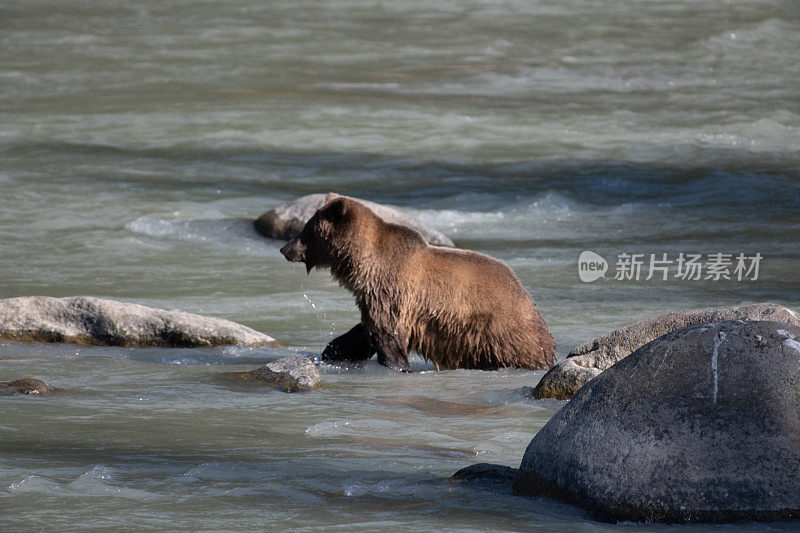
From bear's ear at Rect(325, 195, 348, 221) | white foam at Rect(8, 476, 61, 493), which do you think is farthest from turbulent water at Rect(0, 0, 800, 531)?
bear's ear at Rect(325, 195, 348, 221)

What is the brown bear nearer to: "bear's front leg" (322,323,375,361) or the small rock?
"bear's front leg" (322,323,375,361)

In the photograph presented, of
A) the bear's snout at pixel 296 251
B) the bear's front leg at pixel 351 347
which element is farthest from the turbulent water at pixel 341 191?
the bear's snout at pixel 296 251

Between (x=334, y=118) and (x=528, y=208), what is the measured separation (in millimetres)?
7501

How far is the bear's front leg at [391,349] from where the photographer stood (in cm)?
910

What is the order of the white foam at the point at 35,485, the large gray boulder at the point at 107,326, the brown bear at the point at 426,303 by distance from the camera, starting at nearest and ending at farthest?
the white foam at the point at 35,485
the brown bear at the point at 426,303
the large gray boulder at the point at 107,326

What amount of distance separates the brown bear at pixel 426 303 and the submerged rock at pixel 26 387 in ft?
7.44

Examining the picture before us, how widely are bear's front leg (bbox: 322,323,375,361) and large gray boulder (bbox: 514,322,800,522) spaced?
4.02m

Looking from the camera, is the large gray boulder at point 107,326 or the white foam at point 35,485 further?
the large gray boulder at point 107,326

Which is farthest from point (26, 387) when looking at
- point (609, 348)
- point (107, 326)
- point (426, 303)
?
point (609, 348)

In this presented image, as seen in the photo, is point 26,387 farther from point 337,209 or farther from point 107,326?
point 337,209

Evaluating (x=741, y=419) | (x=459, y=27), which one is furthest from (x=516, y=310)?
(x=459, y=27)

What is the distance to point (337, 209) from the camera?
930 centimetres

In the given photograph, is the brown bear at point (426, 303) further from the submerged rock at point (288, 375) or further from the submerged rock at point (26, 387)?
the submerged rock at point (26, 387)

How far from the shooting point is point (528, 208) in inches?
679
